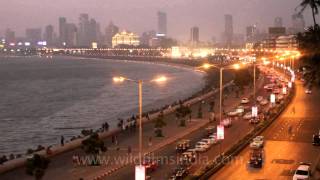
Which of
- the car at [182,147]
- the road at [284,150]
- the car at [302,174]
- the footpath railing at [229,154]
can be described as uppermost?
the car at [302,174]

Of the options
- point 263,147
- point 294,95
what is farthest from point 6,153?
point 294,95

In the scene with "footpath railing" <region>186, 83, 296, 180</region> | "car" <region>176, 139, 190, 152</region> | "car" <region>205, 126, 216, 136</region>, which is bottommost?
"car" <region>205, 126, 216, 136</region>

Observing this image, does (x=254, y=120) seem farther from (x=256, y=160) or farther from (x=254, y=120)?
(x=256, y=160)

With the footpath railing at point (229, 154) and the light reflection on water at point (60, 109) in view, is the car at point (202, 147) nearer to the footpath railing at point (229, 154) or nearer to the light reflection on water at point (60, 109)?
the footpath railing at point (229, 154)

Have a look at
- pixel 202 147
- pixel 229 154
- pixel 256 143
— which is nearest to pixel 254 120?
pixel 256 143

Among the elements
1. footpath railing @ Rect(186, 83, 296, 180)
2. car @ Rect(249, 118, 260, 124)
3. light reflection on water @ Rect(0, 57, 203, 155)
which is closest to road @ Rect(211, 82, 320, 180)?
footpath railing @ Rect(186, 83, 296, 180)

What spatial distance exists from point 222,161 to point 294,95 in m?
37.3

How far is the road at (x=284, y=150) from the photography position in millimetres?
23344

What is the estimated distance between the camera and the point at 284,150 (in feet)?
94.2

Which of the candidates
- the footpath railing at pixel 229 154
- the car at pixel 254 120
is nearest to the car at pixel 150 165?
the footpath railing at pixel 229 154

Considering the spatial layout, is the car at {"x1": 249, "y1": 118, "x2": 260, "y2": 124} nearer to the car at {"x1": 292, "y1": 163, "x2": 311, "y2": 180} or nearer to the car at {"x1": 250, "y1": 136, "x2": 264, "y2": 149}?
the car at {"x1": 250, "y1": 136, "x2": 264, "y2": 149}

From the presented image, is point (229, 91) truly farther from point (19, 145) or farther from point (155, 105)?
point (19, 145)

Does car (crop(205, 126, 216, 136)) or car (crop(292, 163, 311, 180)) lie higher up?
car (crop(292, 163, 311, 180))

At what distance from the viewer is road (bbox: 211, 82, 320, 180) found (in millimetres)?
23344
